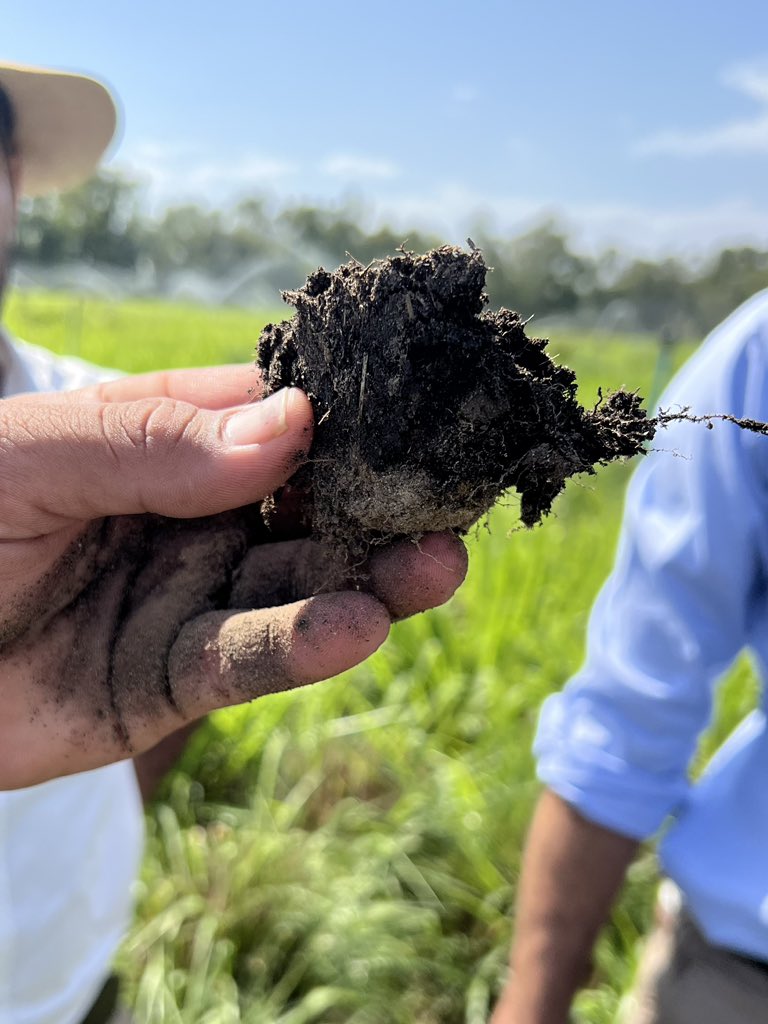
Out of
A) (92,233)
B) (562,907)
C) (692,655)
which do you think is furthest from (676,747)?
(92,233)

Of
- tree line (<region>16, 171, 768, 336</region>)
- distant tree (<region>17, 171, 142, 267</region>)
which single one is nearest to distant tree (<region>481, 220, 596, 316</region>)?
tree line (<region>16, 171, 768, 336</region>)

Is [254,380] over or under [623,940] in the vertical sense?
over

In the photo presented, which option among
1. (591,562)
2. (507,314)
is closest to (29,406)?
(507,314)

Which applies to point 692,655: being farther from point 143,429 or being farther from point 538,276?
point 538,276

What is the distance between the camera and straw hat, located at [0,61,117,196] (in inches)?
51.6

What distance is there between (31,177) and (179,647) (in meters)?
1.37

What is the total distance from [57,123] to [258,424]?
→ 1213 mm

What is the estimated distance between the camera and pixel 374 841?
2.04 meters

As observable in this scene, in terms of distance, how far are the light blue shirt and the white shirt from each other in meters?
0.88

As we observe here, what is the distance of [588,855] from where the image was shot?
125cm

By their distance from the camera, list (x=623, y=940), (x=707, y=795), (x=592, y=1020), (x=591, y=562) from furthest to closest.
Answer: (x=591, y=562)
(x=623, y=940)
(x=592, y=1020)
(x=707, y=795)

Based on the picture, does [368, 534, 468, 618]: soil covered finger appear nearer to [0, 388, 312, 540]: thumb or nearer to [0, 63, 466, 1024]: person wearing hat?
[0, 63, 466, 1024]: person wearing hat

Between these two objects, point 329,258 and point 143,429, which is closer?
point 143,429

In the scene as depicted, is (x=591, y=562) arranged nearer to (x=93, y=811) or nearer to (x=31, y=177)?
(x=93, y=811)
